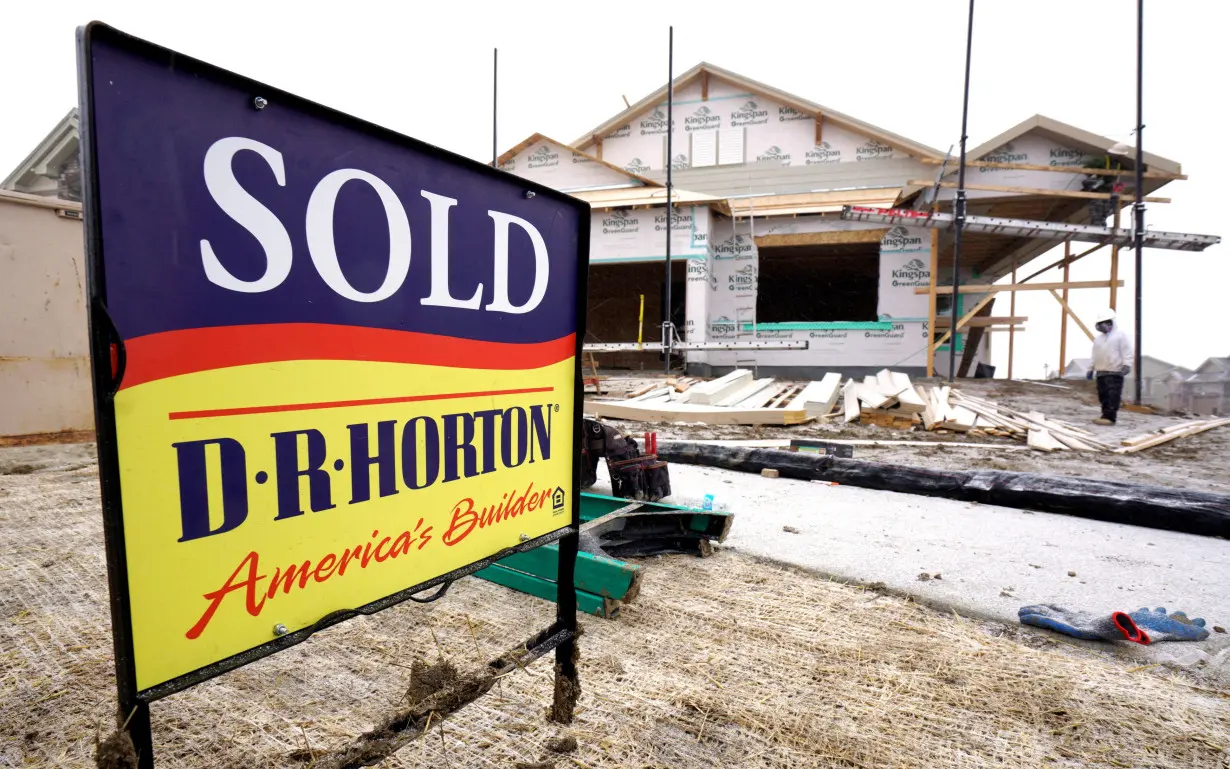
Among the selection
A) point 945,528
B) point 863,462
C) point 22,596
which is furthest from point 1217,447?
point 22,596

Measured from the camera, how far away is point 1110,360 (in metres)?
8.52

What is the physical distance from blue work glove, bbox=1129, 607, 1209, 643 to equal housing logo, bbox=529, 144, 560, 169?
631 inches

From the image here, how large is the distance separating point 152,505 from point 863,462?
5.01 metres

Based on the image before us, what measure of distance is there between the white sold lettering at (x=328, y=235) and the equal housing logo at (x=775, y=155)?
17503 mm

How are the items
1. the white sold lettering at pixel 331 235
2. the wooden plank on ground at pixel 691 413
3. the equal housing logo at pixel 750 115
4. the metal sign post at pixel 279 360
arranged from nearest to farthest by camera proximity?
the metal sign post at pixel 279 360 < the white sold lettering at pixel 331 235 < the wooden plank on ground at pixel 691 413 < the equal housing logo at pixel 750 115

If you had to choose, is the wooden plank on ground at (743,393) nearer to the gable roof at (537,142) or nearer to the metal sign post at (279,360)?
the gable roof at (537,142)

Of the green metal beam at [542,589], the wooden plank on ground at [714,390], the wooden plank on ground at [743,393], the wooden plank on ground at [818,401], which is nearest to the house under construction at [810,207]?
the wooden plank on ground at [743,393]

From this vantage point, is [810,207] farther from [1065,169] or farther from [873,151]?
[1065,169]

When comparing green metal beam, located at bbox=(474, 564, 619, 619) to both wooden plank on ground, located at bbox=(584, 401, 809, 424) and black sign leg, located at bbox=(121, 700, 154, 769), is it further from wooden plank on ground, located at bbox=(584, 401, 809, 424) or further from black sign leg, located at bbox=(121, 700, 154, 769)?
wooden plank on ground, located at bbox=(584, 401, 809, 424)

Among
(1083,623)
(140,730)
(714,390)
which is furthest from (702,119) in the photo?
(140,730)

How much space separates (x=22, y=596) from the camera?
2.51 meters

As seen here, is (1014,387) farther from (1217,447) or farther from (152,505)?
(152,505)

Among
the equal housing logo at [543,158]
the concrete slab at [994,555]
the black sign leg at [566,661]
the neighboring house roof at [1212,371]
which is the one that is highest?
the equal housing logo at [543,158]

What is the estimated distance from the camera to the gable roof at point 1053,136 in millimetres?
13047
